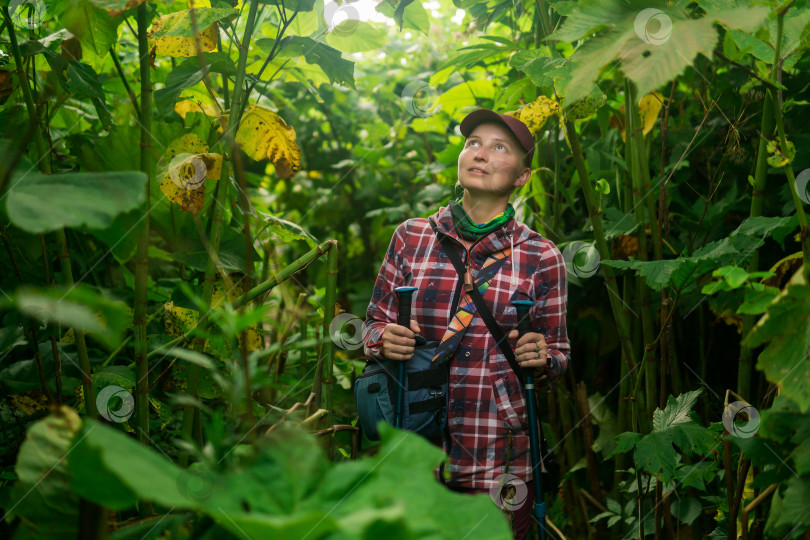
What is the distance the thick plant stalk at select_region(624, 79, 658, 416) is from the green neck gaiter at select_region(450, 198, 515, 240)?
370 millimetres

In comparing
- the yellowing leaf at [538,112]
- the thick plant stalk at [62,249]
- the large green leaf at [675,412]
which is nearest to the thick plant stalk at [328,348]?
the thick plant stalk at [62,249]

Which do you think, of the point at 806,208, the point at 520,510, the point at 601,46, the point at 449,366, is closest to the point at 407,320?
the point at 449,366

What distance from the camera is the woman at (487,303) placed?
1409 mm

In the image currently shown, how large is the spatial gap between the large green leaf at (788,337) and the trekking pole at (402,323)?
29.5 inches

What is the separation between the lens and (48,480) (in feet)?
1.99

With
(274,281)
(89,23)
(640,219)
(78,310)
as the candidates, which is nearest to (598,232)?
(640,219)

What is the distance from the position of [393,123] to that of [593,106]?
6.56ft

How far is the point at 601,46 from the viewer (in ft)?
2.64

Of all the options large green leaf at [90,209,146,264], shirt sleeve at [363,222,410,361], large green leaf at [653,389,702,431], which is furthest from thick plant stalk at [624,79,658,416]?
large green leaf at [90,209,146,264]

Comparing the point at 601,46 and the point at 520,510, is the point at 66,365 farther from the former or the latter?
the point at 601,46

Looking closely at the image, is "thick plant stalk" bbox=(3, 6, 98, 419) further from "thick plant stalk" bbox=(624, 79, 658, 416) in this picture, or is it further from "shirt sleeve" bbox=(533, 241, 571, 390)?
"thick plant stalk" bbox=(624, 79, 658, 416)

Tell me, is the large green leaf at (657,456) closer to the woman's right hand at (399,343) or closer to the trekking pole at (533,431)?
the trekking pole at (533,431)

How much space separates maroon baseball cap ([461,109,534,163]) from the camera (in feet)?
5.05

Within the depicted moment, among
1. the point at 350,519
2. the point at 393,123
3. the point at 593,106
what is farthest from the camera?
the point at 393,123
